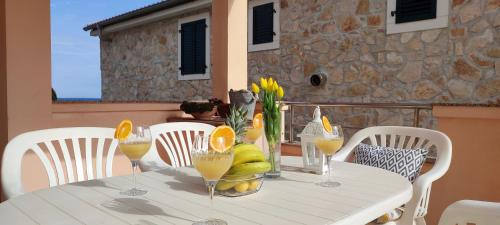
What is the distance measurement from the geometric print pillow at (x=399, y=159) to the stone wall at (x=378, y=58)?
8.01 ft

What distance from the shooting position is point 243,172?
1192 millimetres

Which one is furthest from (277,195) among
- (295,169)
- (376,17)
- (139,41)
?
(139,41)

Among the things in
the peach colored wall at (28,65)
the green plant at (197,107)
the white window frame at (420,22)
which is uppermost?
the white window frame at (420,22)

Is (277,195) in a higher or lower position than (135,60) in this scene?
lower

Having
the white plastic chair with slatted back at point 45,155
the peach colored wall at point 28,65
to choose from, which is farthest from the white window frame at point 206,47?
the white plastic chair with slatted back at point 45,155

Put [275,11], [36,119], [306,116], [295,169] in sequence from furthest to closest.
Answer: [275,11]
[306,116]
[36,119]
[295,169]

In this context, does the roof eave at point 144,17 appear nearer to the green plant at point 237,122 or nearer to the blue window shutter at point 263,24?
the blue window shutter at point 263,24

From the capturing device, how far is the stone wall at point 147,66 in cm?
741

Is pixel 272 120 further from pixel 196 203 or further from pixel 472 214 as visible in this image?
pixel 472 214

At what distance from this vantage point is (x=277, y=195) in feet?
3.97

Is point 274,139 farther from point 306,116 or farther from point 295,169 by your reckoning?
point 306,116

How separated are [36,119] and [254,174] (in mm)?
2210

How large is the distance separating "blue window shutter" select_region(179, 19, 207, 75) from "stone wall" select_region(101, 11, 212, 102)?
25cm

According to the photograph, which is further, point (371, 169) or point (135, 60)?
point (135, 60)
